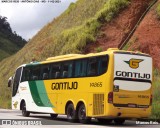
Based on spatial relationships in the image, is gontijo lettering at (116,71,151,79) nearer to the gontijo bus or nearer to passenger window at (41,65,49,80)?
the gontijo bus

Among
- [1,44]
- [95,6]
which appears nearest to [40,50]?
[95,6]

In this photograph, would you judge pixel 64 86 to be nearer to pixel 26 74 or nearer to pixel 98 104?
pixel 98 104

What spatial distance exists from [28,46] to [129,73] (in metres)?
42.0

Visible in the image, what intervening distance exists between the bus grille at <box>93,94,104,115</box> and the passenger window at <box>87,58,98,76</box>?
1.08 metres

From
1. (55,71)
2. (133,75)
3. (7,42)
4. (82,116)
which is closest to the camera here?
(133,75)

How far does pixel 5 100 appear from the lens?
158 ft

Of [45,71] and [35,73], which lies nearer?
[45,71]

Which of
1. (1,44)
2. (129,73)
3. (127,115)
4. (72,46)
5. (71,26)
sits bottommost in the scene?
(127,115)

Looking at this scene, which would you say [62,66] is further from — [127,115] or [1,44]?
[1,44]

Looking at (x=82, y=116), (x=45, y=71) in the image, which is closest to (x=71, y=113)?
(x=82, y=116)

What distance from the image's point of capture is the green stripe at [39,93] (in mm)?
Answer: 25672

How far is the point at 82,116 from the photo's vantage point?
21641 millimetres

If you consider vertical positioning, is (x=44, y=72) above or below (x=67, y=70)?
above

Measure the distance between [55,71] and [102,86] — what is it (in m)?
4.96
